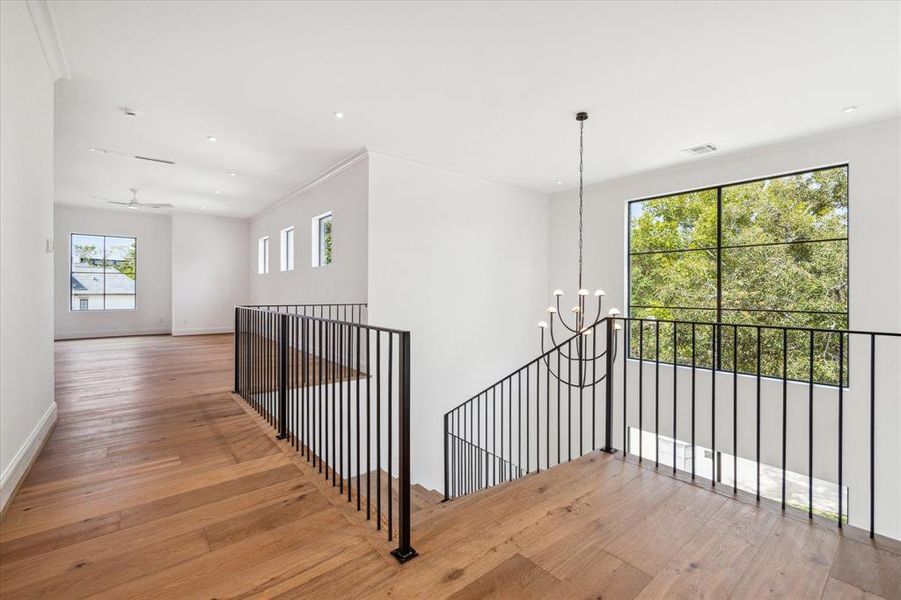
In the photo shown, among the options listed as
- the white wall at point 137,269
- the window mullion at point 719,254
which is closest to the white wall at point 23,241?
the window mullion at point 719,254

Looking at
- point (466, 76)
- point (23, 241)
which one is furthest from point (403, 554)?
point (466, 76)

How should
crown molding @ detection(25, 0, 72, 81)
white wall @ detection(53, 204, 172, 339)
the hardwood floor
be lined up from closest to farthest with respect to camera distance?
the hardwood floor → crown molding @ detection(25, 0, 72, 81) → white wall @ detection(53, 204, 172, 339)

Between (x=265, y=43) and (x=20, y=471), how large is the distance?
3.11 metres

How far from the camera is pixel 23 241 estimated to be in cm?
237

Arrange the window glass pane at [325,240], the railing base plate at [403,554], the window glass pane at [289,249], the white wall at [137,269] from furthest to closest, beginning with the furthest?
1. the white wall at [137,269]
2. the window glass pane at [289,249]
3. the window glass pane at [325,240]
4. the railing base plate at [403,554]

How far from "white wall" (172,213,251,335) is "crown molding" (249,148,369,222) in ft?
7.05

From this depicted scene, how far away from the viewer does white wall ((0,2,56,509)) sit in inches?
81.4

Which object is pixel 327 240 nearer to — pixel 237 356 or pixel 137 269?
pixel 237 356

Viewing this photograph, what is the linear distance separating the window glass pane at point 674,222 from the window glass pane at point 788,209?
27 centimetres

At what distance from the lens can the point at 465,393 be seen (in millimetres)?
6359

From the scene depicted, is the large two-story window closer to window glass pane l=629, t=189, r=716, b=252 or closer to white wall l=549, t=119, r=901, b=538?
window glass pane l=629, t=189, r=716, b=252

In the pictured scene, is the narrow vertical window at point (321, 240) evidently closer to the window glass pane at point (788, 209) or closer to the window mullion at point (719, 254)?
the window mullion at point (719, 254)

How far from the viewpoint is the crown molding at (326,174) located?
5.37 meters

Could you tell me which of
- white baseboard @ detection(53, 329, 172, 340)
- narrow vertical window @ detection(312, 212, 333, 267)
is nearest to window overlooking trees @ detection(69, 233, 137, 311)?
white baseboard @ detection(53, 329, 172, 340)
